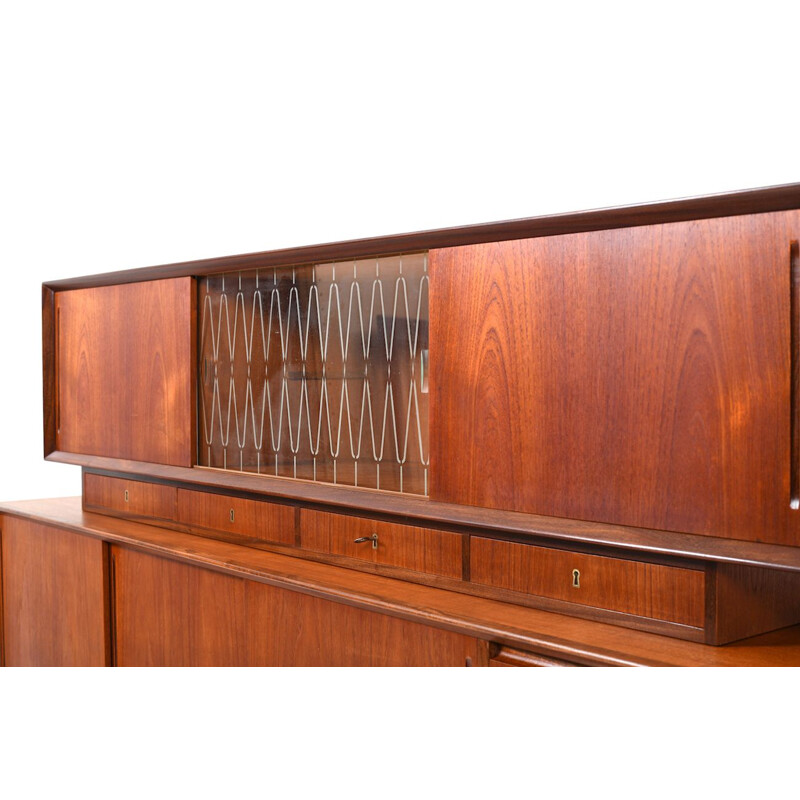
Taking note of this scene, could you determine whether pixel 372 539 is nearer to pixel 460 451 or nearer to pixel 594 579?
pixel 460 451

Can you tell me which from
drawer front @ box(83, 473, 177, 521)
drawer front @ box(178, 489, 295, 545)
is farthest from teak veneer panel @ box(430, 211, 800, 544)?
drawer front @ box(83, 473, 177, 521)

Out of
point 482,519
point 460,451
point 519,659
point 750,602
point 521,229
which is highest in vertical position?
point 521,229

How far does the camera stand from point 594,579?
2178 millimetres

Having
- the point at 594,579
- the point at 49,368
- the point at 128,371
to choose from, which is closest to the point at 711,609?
the point at 594,579

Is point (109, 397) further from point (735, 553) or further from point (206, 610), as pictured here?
point (735, 553)

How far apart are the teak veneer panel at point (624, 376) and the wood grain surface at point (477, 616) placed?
262 millimetres

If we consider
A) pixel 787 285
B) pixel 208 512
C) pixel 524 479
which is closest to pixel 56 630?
pixel 208 512

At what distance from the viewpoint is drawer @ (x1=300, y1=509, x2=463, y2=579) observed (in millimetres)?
2498

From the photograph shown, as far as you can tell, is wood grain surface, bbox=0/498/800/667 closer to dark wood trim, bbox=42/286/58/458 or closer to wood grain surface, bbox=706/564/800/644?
wood grain surface, bbox=706/564/800/644

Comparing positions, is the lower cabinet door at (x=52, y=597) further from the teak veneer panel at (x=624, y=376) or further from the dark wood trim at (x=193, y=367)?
the teak veneer panel at (x=624, y=376)

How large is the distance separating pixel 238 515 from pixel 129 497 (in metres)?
0.74

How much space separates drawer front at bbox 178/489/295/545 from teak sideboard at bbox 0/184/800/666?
12mm

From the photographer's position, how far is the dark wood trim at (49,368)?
3.95m

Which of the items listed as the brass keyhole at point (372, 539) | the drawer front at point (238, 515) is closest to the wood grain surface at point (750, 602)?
the brass keyhole at point (372, 539)
